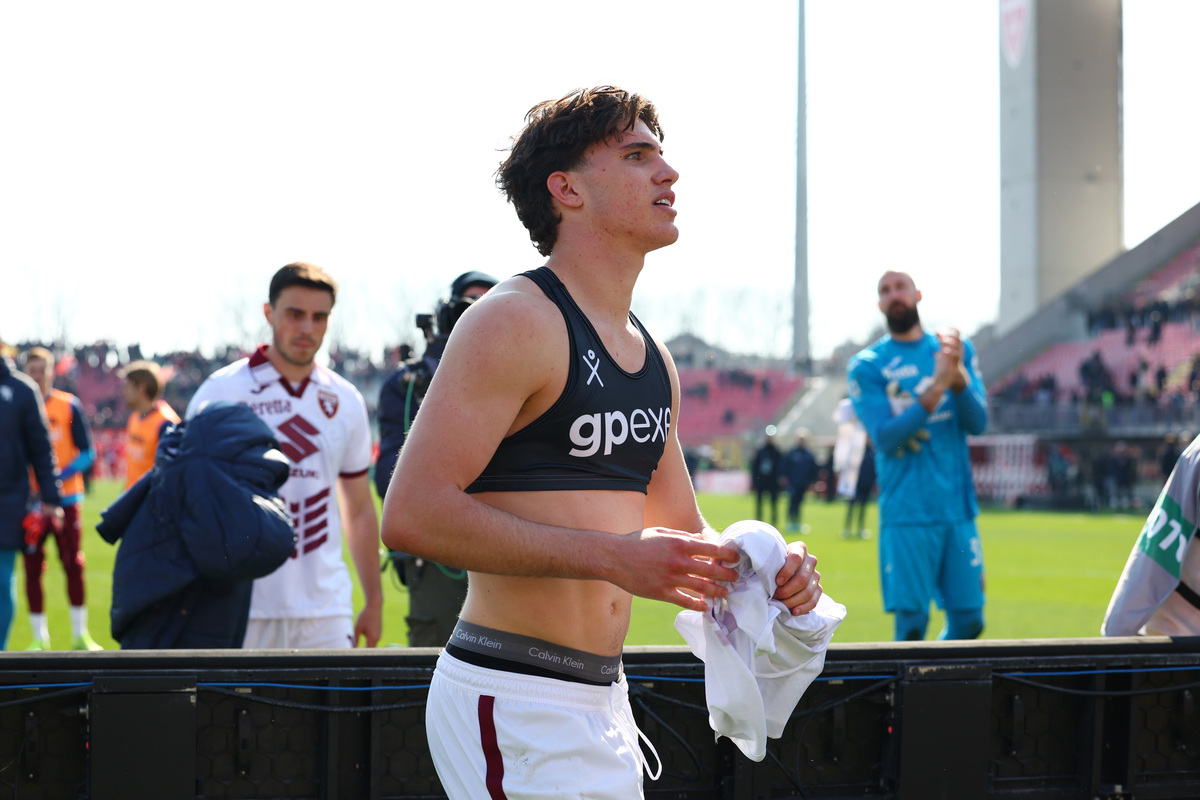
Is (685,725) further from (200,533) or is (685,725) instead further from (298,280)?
(298,280)

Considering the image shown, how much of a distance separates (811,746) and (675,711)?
45 cm

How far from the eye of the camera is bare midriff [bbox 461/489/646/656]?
2.08 meters

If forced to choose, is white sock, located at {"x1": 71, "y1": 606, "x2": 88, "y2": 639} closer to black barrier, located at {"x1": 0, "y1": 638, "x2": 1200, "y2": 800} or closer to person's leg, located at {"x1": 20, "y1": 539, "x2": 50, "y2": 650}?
person's leg, located at {"x1": 20, "y1": 539, "x2": 50, "y2": 650}

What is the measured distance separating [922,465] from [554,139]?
4.35 metres

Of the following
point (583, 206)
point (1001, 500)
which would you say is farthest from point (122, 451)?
point (583, 206)

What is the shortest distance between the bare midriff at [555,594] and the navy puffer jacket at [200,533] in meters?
1.78

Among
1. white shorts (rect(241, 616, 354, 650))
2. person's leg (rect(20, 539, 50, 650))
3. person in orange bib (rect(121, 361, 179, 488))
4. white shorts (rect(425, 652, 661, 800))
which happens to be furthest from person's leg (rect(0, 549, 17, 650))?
white shorts (rect(425, 652, 661, 800))

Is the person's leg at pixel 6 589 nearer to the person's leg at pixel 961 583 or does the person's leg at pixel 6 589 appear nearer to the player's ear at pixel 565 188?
the person's leg at pixel 961 583

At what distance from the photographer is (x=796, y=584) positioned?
2.10 metres

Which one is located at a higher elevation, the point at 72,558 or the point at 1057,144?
the point at 1057,144

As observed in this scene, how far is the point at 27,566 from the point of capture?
26.6 ft

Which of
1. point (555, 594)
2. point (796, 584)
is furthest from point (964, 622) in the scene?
point (555, 594)

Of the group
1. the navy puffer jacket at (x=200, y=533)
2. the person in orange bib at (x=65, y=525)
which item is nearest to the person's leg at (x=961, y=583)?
the navy puffer jacket at (x=200, y=533)

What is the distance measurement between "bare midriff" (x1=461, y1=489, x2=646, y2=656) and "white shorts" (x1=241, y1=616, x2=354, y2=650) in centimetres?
270
